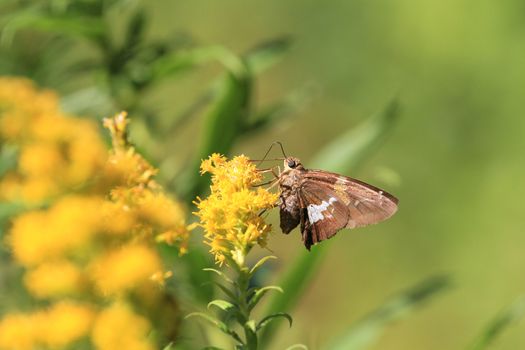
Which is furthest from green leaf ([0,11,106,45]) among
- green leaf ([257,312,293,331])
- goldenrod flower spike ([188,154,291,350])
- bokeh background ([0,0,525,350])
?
bokeh background ([0,0,525,350])

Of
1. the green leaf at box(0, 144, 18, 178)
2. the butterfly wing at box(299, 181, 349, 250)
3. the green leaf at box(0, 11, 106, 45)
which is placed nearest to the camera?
the butterfly wing at box(299, 181, 349, 250)

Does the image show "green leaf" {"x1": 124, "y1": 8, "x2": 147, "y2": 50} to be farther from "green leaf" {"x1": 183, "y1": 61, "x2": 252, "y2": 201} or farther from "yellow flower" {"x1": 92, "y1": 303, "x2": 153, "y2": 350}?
"yellow flower" {"x1": 92, "y1": 303, "x2": 153, "y2": 350}

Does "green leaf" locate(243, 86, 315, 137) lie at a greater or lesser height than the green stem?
greater

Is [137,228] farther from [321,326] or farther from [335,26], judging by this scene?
[335,26]

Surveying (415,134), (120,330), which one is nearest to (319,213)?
(120,330)

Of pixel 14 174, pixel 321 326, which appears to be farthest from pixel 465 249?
pixel 14 174

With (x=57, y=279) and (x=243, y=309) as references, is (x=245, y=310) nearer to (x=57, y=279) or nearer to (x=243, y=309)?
(x=243, y=309)

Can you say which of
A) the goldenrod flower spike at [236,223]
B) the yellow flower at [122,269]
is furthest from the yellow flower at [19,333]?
the goldenrod flower spike at [236,223]
